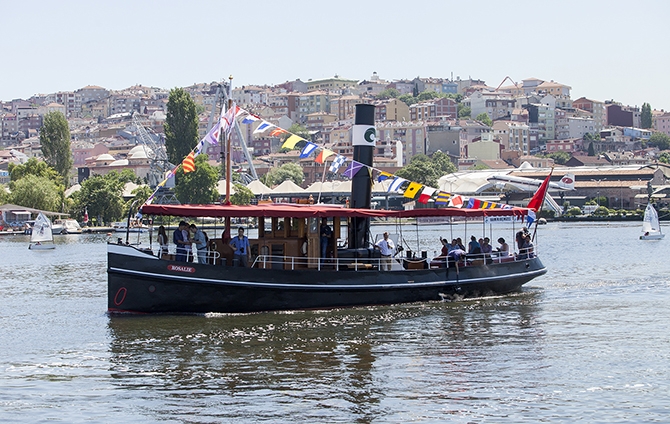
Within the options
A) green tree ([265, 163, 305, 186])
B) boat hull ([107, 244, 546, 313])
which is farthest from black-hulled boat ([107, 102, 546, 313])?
green tree ([265, 163, 305, 186])

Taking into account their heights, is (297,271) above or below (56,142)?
below

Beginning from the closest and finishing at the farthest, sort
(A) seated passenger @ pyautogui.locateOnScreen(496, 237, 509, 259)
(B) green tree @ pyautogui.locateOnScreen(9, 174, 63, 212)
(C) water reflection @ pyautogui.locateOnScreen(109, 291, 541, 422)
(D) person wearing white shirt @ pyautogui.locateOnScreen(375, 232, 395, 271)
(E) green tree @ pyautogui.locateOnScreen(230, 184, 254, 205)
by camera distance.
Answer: (C) water reflection @ pyautogui.locateOnScreen(109, 291, 541, 422)
(D) person wearing white shirt @ pyautogui.locateOnScreen(375, 232, 395, 271)
(A) seated passenger @ pyautogui.locateOnScreen(496, 237, 509, 259)
(B) green tree @ pyautogui.locateOnScreen(9, 174, 63, 212)
(E) green tree @ pyautogui.locateOnScreen(230, 184, 254, 205)

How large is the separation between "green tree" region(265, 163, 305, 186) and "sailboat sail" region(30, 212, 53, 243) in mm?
82744

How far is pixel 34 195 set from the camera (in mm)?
98250

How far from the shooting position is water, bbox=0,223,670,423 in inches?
636

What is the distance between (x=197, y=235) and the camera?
25312 millimetres

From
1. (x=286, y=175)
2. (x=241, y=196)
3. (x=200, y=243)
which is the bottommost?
(x=200, y=243)

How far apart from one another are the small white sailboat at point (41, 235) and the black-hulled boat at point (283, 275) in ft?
148

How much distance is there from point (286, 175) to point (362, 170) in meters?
131

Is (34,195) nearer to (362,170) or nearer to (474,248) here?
(362,170)

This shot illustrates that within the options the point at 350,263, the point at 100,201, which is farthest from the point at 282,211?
the point at 100,201

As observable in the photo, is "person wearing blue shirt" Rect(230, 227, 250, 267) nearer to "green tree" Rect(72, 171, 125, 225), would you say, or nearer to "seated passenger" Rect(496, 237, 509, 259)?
"seated passenger" Rect(496, 237, 509, 259)

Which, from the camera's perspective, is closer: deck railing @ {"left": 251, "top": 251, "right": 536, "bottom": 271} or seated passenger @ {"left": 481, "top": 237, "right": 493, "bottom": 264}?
deck railing @ {"left": 251, "top": 251, "right": 536, "bottom": 271}

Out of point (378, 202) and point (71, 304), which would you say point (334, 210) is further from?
point (378, 202)
